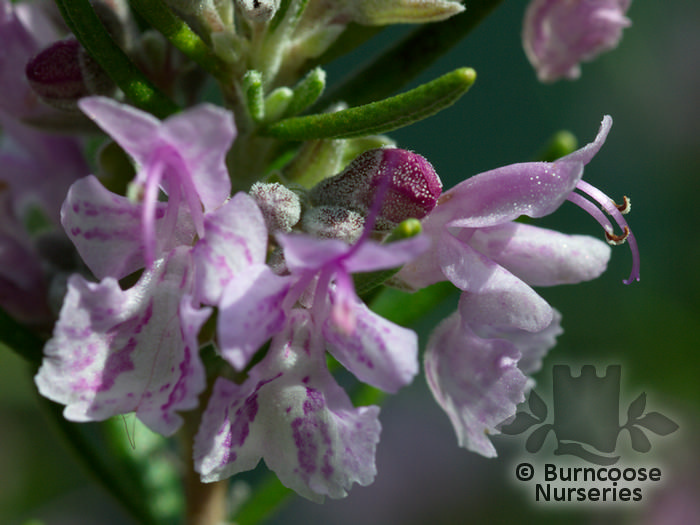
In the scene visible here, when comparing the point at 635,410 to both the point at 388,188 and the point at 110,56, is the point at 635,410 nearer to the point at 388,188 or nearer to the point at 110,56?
the point at 388,188

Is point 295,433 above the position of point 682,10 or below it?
above

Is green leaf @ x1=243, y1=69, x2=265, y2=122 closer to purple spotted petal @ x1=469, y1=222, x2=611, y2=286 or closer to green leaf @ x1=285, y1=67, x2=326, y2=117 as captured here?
green leaf @ x1=285, y1=67, x2=326, y2=117

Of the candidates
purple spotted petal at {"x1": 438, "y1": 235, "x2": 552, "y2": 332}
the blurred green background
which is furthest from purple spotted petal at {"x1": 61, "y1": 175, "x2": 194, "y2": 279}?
the blurred green background

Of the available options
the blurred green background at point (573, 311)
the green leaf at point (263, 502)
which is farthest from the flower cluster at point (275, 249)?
the blurred green background at point (573, 311)

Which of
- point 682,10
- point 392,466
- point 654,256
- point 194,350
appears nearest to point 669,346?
point 654,256

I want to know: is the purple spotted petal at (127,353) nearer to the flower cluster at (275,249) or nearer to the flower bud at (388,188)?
the flower cluster at (275,249)

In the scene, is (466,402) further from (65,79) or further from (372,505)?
(372,505)

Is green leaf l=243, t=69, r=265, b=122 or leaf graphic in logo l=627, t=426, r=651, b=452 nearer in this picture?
green leaf l=243, t=69, r=265, b=122
